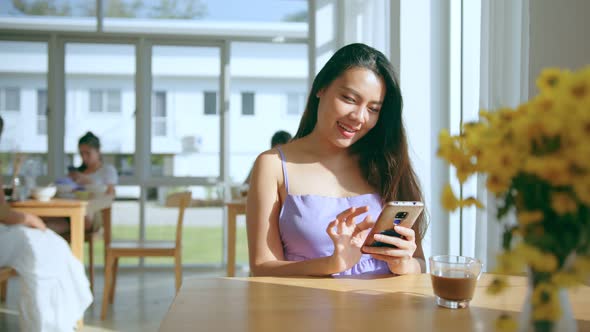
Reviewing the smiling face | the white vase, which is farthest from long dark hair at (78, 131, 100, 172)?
the white vase

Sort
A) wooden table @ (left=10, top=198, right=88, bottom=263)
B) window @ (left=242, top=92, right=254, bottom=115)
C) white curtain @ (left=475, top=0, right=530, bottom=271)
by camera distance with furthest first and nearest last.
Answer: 1. window @ (left=242, top=92, right=254, bottom=115)
2. wooden table @ (left=10, top=198, right=88, bottom=263)
3. white curtain @ (left=475, top=0, right=530, bottom=271)

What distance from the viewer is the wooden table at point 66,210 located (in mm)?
3564

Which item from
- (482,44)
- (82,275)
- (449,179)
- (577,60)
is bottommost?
(82,275)

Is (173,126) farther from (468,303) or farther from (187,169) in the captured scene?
(468,303)

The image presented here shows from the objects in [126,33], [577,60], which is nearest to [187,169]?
[126,33]

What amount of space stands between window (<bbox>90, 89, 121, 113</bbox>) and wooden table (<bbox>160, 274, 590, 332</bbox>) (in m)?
4.82

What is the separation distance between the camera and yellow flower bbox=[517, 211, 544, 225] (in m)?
0.54

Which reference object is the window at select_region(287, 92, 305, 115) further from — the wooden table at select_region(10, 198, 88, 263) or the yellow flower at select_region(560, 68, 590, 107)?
the yellow flower at select_region(560, 68, 590, 107)

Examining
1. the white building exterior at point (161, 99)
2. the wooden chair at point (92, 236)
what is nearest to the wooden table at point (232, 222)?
the wooden chair at point (92, 236)

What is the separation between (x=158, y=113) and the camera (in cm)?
584

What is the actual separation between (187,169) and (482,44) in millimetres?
4159

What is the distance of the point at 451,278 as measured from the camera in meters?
1.08

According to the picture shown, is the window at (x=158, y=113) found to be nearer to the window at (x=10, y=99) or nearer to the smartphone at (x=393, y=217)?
the window at (x=10, y=99)

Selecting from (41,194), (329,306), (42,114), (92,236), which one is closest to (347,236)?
(329,306)
